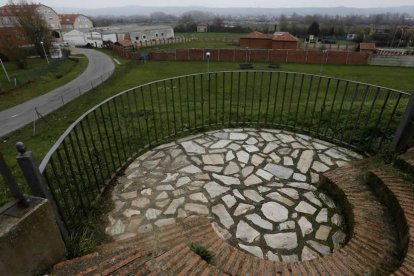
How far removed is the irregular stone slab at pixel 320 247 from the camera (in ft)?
8.71

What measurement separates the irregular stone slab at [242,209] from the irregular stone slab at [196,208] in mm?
383

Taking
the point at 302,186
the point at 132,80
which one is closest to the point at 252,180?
the point at 302,186

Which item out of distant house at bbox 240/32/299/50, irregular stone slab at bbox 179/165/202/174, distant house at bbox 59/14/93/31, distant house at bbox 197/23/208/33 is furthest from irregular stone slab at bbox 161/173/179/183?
distant house at bbox 197/23/208/33

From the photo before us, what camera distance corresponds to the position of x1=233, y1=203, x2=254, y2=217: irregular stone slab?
3.19 metres

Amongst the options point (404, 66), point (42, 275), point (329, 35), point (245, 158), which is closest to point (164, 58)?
point (404, 66)

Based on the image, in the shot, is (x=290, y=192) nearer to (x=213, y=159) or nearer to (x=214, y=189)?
(x=214, y=189)

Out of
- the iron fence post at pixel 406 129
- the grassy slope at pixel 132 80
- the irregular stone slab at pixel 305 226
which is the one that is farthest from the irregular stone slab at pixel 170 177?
the iron fence post at pixel 406 129

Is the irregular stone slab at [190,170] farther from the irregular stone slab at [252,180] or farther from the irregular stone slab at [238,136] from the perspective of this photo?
the irregular stone slab at [238,136]

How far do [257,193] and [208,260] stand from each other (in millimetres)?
1401

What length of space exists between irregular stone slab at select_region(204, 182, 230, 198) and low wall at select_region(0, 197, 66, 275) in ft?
6.42

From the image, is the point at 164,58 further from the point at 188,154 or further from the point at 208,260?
the point at 208,260

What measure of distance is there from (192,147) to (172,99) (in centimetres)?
104

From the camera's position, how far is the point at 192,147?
4672 mm

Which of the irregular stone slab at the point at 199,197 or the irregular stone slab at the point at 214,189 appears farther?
the irregular stone slab at the point at 214,189
